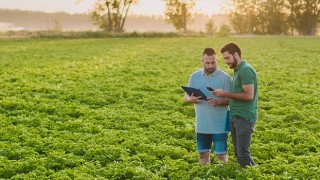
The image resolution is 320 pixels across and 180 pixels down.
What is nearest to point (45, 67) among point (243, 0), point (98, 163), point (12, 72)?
point (12, 72)

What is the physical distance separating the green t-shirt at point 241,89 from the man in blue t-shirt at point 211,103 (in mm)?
215

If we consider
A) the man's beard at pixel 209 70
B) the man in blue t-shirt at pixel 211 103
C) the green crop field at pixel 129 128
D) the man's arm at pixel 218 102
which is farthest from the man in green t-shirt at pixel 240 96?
the green crop field at pixel 129 128

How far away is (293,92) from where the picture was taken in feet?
73.3

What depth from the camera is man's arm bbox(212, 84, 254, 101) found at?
30.1ft

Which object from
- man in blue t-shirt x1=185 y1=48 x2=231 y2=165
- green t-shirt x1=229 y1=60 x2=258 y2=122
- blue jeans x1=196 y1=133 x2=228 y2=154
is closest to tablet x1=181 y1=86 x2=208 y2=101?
man in blue t-shirt x1=185 y1=48 x2=231 y2=165

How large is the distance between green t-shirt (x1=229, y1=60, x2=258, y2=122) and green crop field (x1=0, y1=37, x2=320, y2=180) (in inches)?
57.5

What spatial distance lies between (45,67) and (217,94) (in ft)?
82.6

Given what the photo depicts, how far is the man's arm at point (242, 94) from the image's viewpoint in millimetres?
9164

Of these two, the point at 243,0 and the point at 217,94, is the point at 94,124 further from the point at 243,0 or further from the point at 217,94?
the point at 243,0

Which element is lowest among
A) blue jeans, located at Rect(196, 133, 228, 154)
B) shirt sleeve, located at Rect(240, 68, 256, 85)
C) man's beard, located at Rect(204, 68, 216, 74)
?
blue jeans, located at Rect(196, 133, 228, 154)

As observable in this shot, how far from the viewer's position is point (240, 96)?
922 centimetres

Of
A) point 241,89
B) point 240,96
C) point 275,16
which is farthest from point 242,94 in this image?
point 275,16

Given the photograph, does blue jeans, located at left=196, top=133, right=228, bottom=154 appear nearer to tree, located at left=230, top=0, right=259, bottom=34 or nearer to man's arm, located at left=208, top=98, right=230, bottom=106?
man's arm, located at left=208, top=98, right=230, bottom=106

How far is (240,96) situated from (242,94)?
0.06 m
